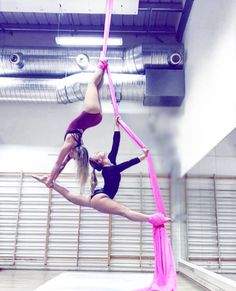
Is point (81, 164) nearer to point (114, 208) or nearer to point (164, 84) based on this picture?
point (114, 208)

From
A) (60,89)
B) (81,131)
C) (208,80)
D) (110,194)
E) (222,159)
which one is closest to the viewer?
(110,194)

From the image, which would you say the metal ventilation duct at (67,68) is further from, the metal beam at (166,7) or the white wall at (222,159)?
the white wall at (222,159)

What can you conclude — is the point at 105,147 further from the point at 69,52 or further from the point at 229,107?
the point at 229,107

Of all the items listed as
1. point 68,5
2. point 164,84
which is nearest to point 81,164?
point 68,5

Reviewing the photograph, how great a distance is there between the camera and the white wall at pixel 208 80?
391 centimetres

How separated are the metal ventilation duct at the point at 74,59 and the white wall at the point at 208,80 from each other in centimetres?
53

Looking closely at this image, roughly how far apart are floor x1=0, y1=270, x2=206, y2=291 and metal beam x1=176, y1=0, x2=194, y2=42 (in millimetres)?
4690

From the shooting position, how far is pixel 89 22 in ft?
23.3

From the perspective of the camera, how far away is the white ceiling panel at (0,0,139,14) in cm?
507

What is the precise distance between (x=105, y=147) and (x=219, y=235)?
333 cm

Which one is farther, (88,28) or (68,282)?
(88,28)

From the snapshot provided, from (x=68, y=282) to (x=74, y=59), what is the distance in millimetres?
4159

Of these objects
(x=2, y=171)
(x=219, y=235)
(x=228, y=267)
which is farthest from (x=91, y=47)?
(x=228, y=267)

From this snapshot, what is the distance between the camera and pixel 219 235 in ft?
14.1
